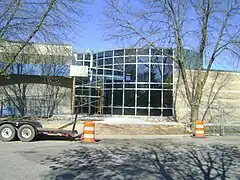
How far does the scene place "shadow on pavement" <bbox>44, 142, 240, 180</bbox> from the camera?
7.89m

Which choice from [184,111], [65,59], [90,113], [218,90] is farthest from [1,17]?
[218,90]

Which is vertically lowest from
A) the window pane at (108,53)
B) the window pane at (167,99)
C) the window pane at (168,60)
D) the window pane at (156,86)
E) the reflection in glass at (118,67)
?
the window pane at (167,99)

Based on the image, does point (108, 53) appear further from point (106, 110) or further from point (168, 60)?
point (168, 60)

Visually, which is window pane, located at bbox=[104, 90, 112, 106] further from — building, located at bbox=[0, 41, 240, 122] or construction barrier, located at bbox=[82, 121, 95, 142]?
construction barrier, located at bbox=[82, 121, 95, 142]

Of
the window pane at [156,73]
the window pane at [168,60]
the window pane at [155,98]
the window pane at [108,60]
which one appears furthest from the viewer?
the window pane at [108,60]

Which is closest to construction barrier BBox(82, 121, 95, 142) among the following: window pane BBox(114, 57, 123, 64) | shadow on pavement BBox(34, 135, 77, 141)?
shadow on pavement BBox(34, 135, 77, 141)

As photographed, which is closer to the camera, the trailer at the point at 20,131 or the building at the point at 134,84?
the trailer at the point at 20,131

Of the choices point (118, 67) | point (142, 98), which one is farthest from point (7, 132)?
point (118, 67)

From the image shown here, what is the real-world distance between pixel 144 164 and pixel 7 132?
7775 mm

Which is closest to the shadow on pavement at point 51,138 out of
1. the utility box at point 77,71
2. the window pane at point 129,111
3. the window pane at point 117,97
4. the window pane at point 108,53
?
the utility box at point 77,71

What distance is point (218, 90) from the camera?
A: 3011 cm

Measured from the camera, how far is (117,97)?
3117 centimetres

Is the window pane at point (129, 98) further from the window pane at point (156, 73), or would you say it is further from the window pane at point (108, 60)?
the window pane at point (108, 60)

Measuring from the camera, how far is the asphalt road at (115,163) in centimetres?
781
